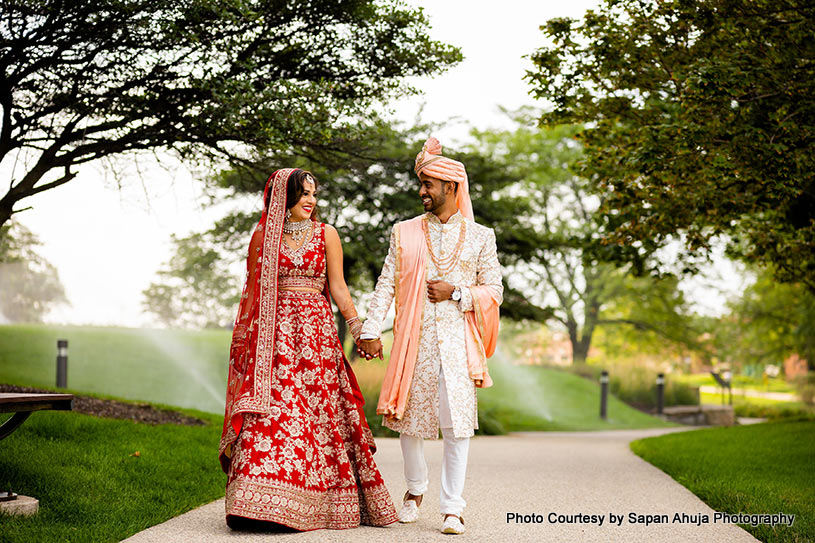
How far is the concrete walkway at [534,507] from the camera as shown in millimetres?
5383

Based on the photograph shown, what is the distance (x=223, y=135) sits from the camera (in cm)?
1049

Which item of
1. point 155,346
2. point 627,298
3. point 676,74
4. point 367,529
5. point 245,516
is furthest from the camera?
point 627,298

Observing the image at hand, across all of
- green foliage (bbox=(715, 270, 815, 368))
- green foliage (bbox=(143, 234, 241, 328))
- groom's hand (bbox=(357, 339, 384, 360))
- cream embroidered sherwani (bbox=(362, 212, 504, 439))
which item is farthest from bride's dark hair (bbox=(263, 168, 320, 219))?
green foliage (bbox=(143, 234, 241, 328))

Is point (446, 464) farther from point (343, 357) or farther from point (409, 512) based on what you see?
point (343, 357)

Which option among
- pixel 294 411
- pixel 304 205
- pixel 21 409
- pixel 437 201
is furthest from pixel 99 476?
pixel 437 201

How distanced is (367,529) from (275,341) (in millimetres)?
1324

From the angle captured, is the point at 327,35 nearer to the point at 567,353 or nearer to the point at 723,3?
the point at 723,3

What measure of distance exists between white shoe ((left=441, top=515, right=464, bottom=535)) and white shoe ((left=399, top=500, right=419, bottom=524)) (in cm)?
44

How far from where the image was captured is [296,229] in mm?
5988

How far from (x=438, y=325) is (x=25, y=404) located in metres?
2.66

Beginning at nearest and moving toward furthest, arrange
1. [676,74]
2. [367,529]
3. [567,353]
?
1. [367,529]
2. [676,74]
3. [567,353]

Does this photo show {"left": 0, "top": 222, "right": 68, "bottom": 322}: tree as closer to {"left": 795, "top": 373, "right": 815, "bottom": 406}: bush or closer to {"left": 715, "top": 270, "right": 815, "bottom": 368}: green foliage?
{"left": 715, "top": 270, "right": 815, "bottom": 368}: green foliage

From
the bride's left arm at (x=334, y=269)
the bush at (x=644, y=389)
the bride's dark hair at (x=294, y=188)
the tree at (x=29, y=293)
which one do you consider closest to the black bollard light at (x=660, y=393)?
the bush at (x=644, y=389)

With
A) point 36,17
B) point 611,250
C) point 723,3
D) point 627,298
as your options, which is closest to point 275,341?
point 36,17
